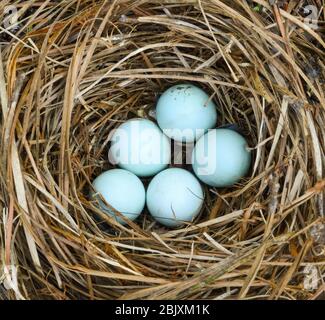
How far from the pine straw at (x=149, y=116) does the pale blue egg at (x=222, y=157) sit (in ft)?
0.10

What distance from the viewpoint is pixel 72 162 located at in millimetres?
1230

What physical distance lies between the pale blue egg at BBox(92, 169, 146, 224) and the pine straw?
4 cm

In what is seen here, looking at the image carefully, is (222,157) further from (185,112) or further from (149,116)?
(149,116)

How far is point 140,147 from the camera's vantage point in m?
1.25

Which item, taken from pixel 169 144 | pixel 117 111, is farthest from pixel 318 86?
pixel 117 111

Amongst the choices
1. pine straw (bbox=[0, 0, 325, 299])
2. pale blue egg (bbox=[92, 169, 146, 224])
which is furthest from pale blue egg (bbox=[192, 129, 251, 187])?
pale blue egg (bbox=[92, 169, 146, 224])

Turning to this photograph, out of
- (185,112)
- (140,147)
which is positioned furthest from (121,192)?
(185,112)

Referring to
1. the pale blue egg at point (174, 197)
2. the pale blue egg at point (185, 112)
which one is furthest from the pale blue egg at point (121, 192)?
the pale blue egg at point (185, 112)

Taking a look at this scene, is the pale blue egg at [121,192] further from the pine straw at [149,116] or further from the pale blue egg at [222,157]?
the pale blue egg at [222,157]

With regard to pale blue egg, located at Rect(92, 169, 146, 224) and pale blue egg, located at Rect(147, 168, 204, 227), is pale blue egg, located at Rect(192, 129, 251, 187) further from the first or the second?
pale blue egg, located at Rect(92, 169, 146, 224)

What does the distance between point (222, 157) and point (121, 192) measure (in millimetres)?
218

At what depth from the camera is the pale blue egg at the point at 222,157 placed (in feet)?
3.94

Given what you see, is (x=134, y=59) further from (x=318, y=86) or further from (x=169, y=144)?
(x=318, y=86)

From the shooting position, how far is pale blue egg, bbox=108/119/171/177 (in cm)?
125
